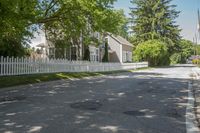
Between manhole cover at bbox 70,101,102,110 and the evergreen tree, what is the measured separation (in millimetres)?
60228

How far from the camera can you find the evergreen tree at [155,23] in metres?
70.2

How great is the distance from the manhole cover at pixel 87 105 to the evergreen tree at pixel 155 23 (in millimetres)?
60228

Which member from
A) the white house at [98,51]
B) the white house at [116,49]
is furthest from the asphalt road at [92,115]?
the white house at [116,49]

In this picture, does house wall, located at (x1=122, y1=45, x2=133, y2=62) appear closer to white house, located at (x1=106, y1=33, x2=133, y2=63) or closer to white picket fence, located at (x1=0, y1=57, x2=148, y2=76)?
white house, located at (x1=106, y1=33, x2=133, y2=63)

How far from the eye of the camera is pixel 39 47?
4956 centimetres

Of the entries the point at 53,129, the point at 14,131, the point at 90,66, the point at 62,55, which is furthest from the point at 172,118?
the point at 62,55

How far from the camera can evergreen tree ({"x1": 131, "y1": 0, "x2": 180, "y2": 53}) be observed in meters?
70.2

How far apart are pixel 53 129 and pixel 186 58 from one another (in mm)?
137180

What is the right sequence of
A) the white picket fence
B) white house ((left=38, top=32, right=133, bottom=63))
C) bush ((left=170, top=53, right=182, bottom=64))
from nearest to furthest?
the white picket fence < white house ((left=38, top=32, right=133, bottom=63)) < bush ((left=170, top=53, right=182, bottom=64))

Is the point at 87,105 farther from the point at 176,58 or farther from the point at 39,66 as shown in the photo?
the point at 176,58

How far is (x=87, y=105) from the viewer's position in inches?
404

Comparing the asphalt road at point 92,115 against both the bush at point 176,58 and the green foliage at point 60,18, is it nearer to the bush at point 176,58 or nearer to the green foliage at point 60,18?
the green foliage at point 60,18

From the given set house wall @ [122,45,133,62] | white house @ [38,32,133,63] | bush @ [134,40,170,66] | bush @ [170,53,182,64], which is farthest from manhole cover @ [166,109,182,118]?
bush @ [170,53,182,64]

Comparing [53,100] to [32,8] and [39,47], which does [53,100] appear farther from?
[39,47]
